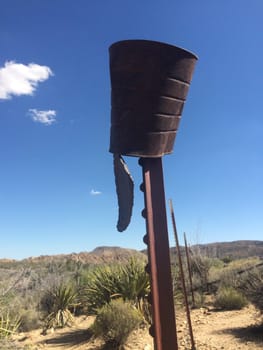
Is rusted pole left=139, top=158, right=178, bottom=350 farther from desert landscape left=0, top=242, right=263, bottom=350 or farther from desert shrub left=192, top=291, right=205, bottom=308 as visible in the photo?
desert shrub left=192, top=291, right=205, bottom=308

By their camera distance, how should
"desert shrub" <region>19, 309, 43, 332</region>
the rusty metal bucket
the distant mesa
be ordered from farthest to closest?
the distant mesa, "desert shrub" <region>19, 309, 43, 332</region>, the rusty metal bucket

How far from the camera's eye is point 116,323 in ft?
28.3

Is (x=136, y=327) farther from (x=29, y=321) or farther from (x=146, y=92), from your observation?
(x=146, y=92)

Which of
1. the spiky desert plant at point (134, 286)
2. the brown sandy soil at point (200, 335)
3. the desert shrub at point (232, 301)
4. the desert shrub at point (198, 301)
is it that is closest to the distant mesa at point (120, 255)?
the desert shrub at point (198, 301)

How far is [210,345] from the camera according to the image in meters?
7.89

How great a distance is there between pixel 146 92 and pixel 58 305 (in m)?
11.5

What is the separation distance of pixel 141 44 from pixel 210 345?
6.88m

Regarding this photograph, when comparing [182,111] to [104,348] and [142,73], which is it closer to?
[142,73]

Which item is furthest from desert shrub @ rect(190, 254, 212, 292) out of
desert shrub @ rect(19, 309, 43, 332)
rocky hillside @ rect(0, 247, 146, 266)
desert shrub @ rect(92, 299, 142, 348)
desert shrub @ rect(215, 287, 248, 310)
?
rocky hillside @ rect(0, 247, 146, 266)

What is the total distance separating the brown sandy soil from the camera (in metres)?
8.01

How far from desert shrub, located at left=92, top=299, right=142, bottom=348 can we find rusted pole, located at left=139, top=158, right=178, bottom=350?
637cm

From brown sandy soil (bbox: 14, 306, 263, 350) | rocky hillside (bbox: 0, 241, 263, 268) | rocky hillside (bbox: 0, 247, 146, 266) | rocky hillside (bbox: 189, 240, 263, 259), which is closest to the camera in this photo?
brown sandy soil (bbox: 14, 306, 263, 350)

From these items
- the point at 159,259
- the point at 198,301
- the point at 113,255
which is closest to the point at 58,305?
the point at 198,301

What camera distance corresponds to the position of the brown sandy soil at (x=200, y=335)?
801 cm
